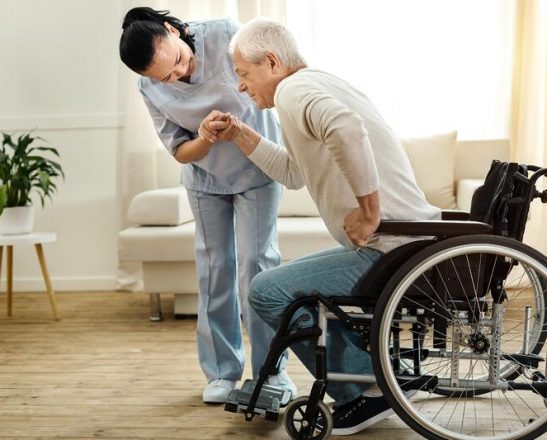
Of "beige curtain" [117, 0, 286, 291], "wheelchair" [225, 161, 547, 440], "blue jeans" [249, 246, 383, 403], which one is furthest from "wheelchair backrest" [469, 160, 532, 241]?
"beige curtain" [117, 0, 286, 291]

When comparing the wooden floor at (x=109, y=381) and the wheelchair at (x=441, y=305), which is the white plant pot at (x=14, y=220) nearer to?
the wooden floor at (x=109, y=381)

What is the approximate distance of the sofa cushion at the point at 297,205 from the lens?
12.3 ft

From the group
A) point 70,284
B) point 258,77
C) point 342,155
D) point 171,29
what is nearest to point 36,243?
point 70,284

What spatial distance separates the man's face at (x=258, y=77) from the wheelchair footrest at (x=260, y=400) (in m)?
0.75

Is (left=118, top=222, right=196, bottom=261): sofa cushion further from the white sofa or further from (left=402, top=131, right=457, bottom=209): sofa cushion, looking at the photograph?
(left=402, top=131, right=457, bottom=209): sofa cushion

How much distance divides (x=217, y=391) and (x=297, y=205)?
1525mm

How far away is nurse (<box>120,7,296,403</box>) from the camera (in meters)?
2.20

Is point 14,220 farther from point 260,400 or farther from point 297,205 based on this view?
point 260,400

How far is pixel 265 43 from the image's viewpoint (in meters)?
1.87

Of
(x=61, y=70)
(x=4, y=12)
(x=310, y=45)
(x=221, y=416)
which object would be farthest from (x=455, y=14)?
(x=221, y=416)

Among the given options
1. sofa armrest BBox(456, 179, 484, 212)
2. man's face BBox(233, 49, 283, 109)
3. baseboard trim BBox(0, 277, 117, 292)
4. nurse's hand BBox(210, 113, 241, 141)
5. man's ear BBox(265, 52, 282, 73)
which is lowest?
baseboard trim BBox(0, 277, 117, 292)

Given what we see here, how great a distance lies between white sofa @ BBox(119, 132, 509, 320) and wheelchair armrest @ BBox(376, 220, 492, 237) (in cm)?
154

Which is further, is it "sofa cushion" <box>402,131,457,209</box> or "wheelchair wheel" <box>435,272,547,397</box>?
"sofa cushion" <box>402,131,457,209</box>

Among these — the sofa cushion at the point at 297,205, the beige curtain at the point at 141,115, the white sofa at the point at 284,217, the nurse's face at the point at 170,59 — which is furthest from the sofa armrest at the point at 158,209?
the nurse's face at the point at 170,59
